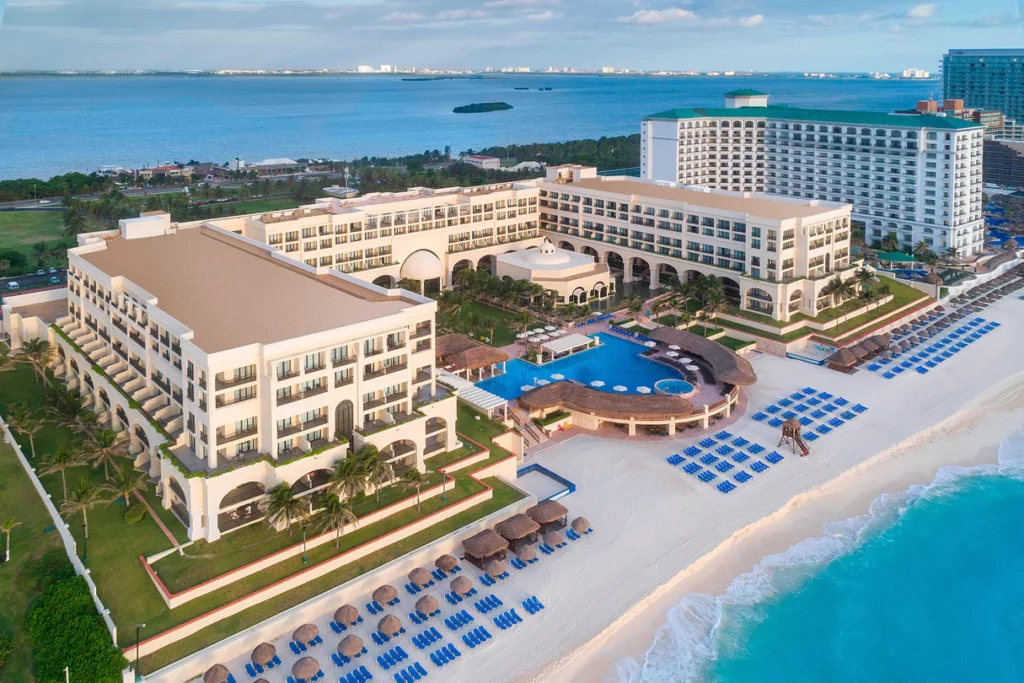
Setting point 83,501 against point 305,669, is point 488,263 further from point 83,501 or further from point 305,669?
point 305,669

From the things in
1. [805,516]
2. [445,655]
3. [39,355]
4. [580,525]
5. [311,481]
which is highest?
[39,355]

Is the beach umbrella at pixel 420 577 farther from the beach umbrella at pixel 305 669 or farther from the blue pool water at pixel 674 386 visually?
the blue pool water at pixel 674 386

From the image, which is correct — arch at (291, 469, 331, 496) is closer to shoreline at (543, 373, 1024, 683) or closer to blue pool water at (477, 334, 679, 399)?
shoreline at (543, 373, 1024, 683)

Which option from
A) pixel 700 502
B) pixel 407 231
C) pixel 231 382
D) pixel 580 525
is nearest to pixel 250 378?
pixel 231 382

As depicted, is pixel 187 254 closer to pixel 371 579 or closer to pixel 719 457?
pixel 371 579

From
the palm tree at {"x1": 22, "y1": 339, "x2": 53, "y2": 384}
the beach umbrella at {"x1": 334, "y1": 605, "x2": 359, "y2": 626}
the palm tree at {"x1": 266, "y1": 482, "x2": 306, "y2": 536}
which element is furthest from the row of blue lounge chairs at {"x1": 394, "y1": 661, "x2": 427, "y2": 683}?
the palm tree at {"x1": 22, "y1": 339, "x2": 53, "y2": 384}
